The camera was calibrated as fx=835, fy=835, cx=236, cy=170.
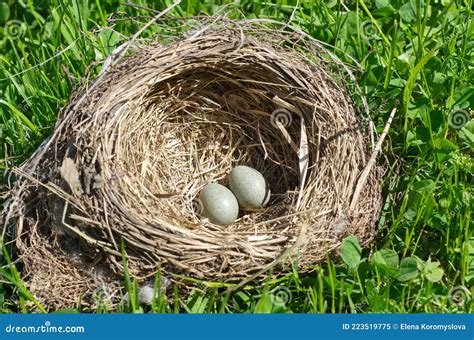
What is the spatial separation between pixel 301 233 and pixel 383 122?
0.84 meters

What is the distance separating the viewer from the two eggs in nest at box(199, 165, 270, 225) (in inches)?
145

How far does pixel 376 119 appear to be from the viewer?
12.7 feet

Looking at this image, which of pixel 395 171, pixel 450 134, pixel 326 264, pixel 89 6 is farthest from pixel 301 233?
pixel 89 6

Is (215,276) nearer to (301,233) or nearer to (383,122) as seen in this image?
(301,233)

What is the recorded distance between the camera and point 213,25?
3.79 metres

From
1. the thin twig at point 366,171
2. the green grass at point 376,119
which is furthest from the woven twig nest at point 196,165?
the green grass at point 376,119

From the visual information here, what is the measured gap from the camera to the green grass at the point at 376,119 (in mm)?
→ 3260

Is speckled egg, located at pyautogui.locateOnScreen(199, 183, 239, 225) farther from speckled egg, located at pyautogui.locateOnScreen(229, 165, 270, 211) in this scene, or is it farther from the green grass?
the green grass

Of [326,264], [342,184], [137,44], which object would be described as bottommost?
[326,264]

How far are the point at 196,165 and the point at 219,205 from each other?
41cm

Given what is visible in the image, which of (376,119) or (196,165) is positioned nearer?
(376,119)
